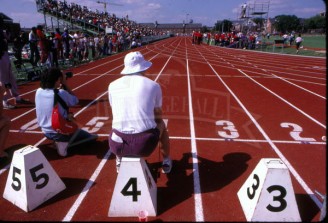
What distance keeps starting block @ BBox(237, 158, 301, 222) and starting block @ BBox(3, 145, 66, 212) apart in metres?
2.36

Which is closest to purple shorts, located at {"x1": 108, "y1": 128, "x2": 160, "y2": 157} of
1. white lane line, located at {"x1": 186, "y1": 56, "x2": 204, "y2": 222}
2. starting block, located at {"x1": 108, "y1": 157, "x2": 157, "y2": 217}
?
starting block, located at {"x1": 108, "y1": 157, "x2": 157, "y2": 217}

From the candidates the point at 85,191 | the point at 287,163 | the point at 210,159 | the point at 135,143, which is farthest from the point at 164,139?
the point at 287,163

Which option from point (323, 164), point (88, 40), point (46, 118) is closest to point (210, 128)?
point (323, 164)

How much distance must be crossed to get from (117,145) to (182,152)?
61.9 inches

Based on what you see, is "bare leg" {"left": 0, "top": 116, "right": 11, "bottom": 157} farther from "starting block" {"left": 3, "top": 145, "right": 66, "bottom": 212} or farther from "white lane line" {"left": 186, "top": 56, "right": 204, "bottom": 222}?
"white lane line" {"left": 186, "top": 56, "right": 204, "bottom": 222}

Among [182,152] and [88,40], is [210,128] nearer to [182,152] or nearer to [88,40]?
[182,152]

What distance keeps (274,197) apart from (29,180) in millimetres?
2675

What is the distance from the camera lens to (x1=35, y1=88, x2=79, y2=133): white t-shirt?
3.90 meters

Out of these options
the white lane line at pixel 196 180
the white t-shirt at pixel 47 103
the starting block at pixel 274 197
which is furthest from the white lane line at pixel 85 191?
the starting block at pixel 274 197

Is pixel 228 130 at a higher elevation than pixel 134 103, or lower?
lower

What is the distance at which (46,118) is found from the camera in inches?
158

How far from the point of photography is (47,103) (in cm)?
391

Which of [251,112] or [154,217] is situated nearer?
[154,217]

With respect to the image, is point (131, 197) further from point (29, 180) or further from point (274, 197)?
point (274, 197)
